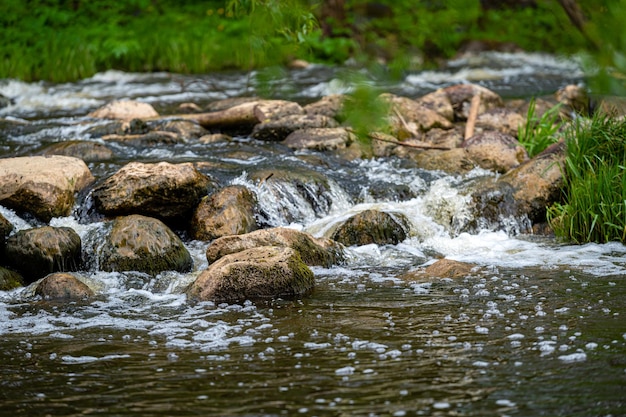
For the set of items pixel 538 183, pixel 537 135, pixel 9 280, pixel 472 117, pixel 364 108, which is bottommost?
pixel 9 280

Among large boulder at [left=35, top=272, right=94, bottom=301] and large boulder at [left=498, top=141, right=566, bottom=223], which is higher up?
large boulder at [left=498, top=141, right=566, bottom=223]

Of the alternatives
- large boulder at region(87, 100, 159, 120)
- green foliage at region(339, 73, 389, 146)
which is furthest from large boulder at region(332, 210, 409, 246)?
green foliage at region(339, 73, 389, 146)

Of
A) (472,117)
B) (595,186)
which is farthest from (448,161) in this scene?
(595,186)

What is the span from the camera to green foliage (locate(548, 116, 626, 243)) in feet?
22.0

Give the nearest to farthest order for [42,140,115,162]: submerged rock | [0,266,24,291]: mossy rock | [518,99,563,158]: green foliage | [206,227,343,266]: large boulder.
A: 1. [0,266,24,291]: mossy rock
2. [206,227,343,266]: large boulder
3. [42,140,115,162]: submerged rock
4. [518,99,563,158]: green foliage

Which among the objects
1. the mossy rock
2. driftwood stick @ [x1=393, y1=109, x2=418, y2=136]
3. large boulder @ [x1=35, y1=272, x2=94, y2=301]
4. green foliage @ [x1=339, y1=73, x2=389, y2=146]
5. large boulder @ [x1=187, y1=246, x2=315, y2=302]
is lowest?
the mossy rock

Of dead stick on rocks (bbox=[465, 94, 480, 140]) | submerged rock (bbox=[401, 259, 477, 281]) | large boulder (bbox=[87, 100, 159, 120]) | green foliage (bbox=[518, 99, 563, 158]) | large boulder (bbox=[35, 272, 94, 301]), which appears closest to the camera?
large boulder (bbox=[35, 272, 94, 301])

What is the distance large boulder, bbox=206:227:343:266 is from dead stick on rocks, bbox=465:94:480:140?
155 inches

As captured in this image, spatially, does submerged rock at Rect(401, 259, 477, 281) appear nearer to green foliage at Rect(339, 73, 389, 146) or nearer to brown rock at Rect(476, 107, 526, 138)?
green foliage at Rect(339, 73, 389, 146)

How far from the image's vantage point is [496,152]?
8.84 meters

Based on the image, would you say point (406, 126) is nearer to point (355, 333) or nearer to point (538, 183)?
point (538, 183)

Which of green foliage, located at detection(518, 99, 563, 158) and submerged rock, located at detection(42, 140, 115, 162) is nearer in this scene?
submerged rock, located at detection(42, 140, 115, 162)

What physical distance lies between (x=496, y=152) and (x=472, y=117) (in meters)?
1.45

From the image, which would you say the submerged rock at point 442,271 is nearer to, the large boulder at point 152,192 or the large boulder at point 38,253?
the large boulder at point 152,192
